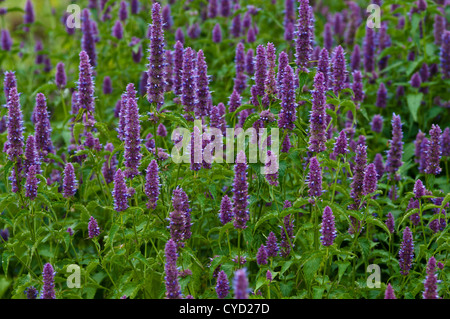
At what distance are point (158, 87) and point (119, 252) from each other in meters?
1.11

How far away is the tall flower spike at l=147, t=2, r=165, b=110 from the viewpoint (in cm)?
438

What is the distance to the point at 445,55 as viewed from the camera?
21.5 feet

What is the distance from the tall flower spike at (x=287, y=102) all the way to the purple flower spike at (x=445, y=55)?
2.90 m

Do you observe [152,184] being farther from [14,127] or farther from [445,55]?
[445,55]

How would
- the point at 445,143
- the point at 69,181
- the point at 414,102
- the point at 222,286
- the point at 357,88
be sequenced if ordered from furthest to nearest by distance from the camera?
the point at 414,102 < the point at 357,88 < the point at 445,143 < the point at 69,181 < the point at 222,286

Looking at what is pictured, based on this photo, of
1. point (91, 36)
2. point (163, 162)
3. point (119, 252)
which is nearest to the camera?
point (119, 252)

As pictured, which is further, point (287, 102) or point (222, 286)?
point (287, 102)

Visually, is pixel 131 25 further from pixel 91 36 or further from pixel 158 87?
pixel 158 87

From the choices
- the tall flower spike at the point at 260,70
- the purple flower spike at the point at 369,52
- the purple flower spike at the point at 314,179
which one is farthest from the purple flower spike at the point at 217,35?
the purple flower spike at the point at 314,179

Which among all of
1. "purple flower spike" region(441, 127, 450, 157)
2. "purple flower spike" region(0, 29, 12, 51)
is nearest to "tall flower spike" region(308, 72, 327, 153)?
"purple flower spike" region(441, 127, 450, 157)

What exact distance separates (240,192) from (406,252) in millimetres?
1227

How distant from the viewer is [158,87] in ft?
14.5

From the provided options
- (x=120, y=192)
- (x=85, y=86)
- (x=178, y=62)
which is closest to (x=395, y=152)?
(x=178, y=62)

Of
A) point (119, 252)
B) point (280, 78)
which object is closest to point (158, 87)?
point (280, 78)
